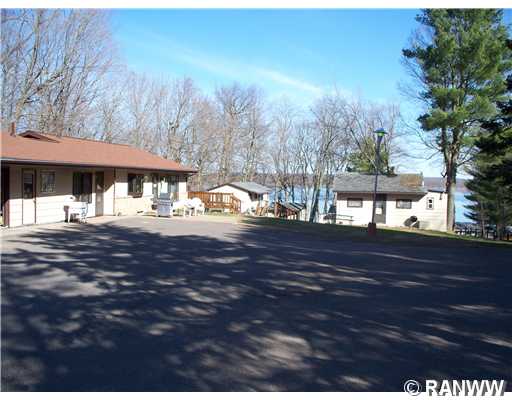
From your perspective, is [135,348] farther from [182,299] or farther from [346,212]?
[346,212]

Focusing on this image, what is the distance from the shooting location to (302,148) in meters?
49.4

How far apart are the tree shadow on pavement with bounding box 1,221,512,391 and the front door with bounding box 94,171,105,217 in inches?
369

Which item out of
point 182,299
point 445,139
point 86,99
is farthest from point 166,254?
point 86,99

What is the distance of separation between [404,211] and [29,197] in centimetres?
2519

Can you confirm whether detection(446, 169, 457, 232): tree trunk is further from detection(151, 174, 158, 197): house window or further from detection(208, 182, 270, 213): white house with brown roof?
detection(151, 174, 158, 197): house window

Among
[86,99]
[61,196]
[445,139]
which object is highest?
[86,99]

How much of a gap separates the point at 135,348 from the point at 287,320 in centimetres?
214

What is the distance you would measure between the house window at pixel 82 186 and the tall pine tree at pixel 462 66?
19.1m

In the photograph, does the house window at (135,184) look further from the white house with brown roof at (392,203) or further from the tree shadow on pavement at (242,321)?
the white house with brown roof at (392,203)

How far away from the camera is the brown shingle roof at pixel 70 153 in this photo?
1589cm

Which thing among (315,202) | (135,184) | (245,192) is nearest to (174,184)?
(135,184)

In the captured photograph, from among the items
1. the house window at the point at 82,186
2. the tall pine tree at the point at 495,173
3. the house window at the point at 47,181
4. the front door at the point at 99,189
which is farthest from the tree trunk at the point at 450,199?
the house window at the point at 47,181

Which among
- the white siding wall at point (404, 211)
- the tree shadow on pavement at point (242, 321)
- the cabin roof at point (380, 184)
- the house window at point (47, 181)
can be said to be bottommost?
A: the tree shadow on pavement at point (242, 321)
